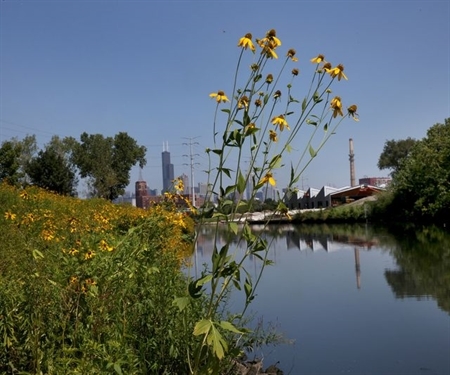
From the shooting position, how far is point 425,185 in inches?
1176

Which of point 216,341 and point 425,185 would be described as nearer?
point 216,341

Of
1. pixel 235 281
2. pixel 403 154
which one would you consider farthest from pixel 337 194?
pixel 235 281

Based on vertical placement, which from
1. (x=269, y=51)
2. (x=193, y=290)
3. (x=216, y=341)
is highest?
(x=269, y=51)

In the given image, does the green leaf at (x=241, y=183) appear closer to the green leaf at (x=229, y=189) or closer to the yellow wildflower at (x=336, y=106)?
Result: the green leaf at (x=229, y=189)

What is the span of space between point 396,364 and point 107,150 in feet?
97.4

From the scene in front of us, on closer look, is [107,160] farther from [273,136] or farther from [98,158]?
[273,136]

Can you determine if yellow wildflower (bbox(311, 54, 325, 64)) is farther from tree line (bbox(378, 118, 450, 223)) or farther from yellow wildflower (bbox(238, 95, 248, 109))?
tree line (bbox(378, 118, 450, 223))

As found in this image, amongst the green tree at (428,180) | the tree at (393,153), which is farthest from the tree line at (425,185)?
the tree at (393,153)

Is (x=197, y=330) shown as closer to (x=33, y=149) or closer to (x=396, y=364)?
(x=396, y=364)

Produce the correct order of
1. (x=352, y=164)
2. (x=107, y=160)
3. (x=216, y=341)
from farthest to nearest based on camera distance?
(x=352, y=164) → (x=107, y=160) → (x=216, y=341)

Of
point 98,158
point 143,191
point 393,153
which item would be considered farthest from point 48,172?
point 393,153

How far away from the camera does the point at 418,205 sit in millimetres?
30016

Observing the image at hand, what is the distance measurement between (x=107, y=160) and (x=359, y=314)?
88.8ft

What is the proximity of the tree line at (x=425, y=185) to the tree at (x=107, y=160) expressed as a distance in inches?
697
